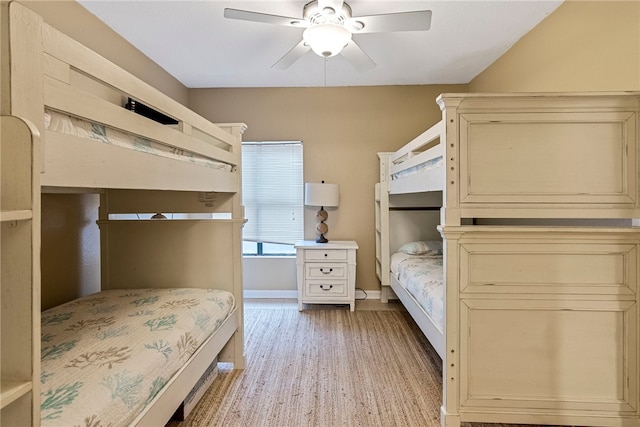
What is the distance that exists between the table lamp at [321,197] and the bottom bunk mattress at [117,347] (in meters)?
1.57

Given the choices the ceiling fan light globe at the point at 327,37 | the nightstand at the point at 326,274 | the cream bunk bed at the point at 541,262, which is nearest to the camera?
the cream bunk bed at the point at 541,262

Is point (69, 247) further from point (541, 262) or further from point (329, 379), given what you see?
point (541, 262)

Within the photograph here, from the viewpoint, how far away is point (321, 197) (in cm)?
338

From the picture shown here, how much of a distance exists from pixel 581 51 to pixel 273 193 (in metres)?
2.83

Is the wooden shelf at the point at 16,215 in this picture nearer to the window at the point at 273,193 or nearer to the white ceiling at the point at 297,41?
the white ceiling at the point at 297,41

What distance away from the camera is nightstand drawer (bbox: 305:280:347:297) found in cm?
324

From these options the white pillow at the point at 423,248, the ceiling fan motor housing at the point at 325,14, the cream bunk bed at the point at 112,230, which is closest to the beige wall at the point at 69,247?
the cream bunk bed at the point at 112,230

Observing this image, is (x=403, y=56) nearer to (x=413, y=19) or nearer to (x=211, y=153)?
(x=413, y=19)

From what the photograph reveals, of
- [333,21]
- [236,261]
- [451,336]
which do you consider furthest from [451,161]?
[236,261]

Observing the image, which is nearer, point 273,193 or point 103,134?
point 103,134

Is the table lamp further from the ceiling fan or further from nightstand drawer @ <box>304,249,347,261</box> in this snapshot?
the ceiling fan

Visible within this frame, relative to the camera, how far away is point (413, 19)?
5.87ft

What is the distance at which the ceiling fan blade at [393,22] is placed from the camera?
5.77 ft

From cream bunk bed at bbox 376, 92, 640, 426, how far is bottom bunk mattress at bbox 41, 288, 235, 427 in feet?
4.02
